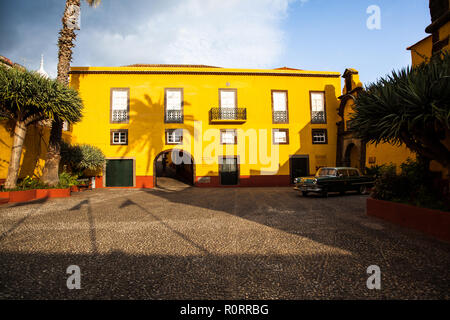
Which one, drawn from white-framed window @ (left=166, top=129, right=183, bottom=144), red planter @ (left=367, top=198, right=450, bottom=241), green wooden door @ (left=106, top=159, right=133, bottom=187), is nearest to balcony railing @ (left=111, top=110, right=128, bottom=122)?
green wooden door @ (left=106, top=159, right=133, bottom=187)

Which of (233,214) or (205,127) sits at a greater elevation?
(205,127)

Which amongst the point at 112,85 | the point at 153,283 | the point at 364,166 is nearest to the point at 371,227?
the point at 153,283

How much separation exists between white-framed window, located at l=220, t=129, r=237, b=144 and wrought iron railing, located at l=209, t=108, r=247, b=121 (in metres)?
1.11

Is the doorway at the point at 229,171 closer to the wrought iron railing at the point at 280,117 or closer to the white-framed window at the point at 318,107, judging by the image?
the wrought iron railing at the point at 280,117

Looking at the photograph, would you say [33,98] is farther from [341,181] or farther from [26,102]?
[341,181]

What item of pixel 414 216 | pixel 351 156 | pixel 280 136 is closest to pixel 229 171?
pixel 280 136

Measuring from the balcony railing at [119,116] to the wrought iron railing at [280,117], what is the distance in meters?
12.7

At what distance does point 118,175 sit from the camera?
61.3ft

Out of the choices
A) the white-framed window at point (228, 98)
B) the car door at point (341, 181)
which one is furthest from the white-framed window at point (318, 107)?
the car door at point (341, 181)

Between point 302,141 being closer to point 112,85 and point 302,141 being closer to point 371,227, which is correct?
point 371,227

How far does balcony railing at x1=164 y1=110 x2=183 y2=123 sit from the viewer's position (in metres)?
19.3

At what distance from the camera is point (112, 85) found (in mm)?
19344
